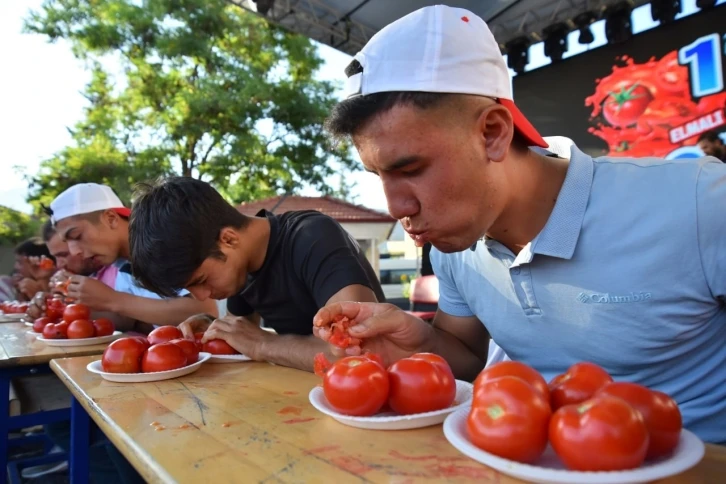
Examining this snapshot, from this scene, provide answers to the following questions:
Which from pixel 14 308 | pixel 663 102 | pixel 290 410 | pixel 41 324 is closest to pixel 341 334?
pixel 290 410

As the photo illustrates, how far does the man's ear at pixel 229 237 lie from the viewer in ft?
7.84

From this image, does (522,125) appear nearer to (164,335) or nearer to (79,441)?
(164,335)

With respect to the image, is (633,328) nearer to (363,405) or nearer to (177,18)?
(363,405)

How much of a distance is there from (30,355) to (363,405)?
2.28 meters

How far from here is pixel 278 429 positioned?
1.34 metres

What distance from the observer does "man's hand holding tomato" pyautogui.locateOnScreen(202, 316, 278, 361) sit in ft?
7.55

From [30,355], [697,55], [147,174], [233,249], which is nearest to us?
[233,249]

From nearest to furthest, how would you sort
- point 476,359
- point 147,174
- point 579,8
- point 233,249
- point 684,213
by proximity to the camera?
point 684,213 → point 476,359 → point 233,249 → point 579,8 → point 147,174

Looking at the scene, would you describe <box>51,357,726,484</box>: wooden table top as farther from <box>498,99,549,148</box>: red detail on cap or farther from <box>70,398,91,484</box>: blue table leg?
<box>498,99,549,148</box>: red detail on cap

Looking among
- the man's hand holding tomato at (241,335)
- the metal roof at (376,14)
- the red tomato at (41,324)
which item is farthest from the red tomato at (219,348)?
the metal roof at (376,14)

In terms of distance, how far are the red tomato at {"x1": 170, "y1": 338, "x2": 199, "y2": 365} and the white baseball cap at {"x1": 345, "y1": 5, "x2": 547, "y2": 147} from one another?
1262 mm

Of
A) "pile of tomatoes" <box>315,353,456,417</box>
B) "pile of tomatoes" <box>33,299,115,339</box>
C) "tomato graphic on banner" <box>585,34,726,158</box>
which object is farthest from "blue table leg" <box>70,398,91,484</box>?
"tomato graphic on banner" <box>585,34,726,158</box>

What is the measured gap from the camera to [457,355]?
6.43 feet

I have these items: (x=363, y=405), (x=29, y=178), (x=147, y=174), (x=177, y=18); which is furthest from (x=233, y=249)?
(x=29, y=178)
